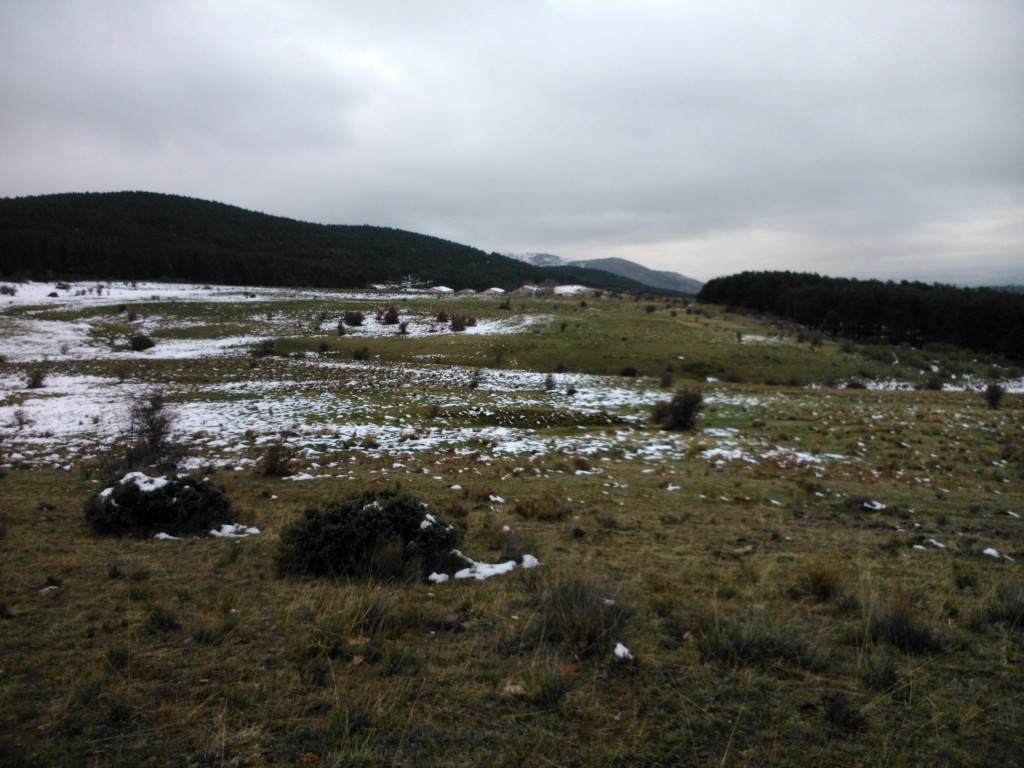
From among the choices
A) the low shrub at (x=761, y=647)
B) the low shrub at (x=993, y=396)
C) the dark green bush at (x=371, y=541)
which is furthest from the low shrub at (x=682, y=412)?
the low shrub at (x=993, y=396)

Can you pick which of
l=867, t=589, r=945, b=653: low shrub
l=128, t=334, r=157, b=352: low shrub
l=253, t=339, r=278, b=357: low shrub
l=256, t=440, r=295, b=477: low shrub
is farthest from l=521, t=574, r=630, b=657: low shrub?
l=128, t=334, r=157, b=352: low shrub

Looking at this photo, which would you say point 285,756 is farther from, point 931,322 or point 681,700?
point 931,322

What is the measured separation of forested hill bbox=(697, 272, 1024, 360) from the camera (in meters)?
61.4

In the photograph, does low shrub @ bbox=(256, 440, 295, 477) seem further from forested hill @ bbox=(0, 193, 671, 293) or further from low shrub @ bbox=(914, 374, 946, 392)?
forested hill @ bbox=(0, 193, 671, 293)

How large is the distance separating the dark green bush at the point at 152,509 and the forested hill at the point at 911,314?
79.8 metres

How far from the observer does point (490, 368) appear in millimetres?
32781

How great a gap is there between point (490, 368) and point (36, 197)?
127m

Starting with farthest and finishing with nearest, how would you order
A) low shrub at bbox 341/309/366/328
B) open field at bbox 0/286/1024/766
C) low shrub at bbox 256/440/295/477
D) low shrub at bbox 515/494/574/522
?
low shrub at bbox 341/309/366/328 < low shrub at bbox 256/440/295/477 < low shrub at bbox 515/494/574/522 < open field at bbox 0/286/1024/766

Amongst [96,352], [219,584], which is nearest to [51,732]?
[219,584]

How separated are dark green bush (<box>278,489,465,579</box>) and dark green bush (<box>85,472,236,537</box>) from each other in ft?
6.44

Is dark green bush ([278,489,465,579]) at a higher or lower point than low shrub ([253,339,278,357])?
higher

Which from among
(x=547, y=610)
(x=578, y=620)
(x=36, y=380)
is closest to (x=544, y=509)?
(x=547, y=610)

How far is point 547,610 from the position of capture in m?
4.37

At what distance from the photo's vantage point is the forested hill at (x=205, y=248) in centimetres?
7400
